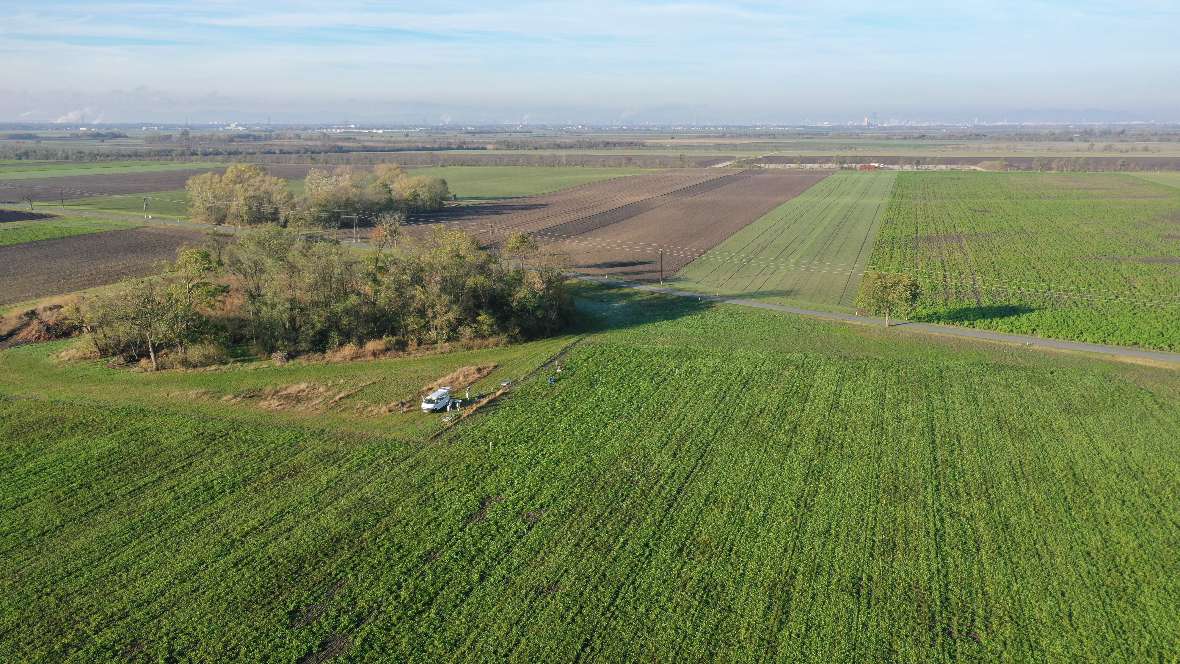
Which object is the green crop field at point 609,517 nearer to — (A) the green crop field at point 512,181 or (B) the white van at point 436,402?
(B) the white van at point 436,402

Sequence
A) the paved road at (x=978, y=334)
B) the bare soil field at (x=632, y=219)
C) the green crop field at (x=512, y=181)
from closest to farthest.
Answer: the paved road at (x=978, y=334), the bare soil field at (x=632, y=219), the green crop field at (x=512, y=181)

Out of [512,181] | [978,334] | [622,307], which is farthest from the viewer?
[512,181]

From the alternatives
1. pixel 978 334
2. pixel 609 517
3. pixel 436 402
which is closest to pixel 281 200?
pixel 436 402

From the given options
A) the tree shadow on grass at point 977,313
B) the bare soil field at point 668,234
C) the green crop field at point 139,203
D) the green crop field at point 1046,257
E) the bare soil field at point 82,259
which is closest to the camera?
the green crop field at point 1046,257

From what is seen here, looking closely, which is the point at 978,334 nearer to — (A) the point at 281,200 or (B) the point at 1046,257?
(B) the point at 1046,257

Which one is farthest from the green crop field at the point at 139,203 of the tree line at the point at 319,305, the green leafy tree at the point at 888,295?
the green leafy tree at the point at 888,295

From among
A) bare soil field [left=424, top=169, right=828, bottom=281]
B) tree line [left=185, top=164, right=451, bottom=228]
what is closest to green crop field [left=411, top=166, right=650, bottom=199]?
bare soil field [left=424, top=169, right=828, bottom=281]
